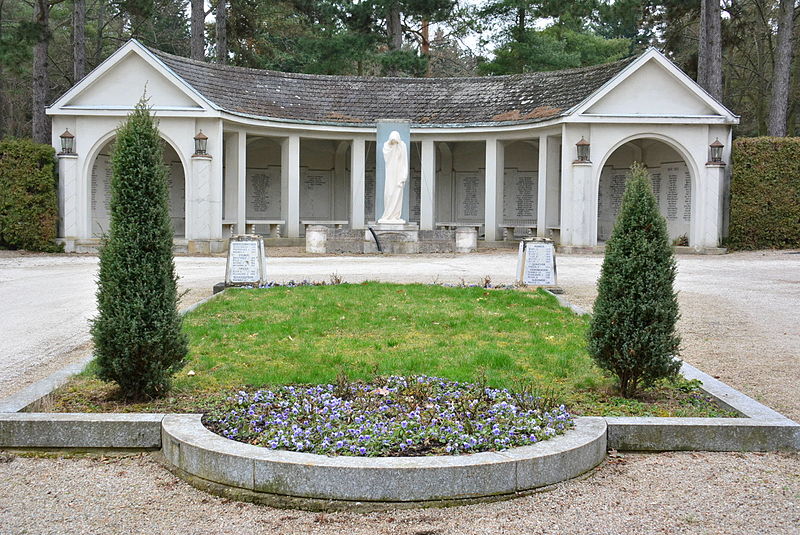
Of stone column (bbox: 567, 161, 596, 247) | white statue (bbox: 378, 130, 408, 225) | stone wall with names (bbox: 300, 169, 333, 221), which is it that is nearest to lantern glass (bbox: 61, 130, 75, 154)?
white statue (bbox: 378, 130, 408, 225)

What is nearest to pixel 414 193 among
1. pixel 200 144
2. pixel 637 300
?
pixel 200 144

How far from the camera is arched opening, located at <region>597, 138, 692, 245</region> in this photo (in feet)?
82.0

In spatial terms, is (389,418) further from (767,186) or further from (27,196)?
(767,186)

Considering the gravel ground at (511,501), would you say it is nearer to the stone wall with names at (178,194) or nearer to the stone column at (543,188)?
the stone column at (543,188)

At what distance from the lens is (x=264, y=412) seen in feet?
17.3

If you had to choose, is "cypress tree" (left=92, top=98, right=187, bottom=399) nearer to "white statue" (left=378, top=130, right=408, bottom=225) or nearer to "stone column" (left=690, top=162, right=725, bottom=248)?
"white statue" (left=378, top=130, right=408, bottom=225)

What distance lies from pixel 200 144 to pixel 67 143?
373 cm

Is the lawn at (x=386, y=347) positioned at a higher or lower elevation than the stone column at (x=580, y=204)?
lower

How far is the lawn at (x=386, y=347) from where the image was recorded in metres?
6.02

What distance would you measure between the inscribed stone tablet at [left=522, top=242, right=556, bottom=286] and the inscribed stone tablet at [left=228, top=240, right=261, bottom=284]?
14.2 ft

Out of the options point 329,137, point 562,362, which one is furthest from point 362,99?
point 562,362

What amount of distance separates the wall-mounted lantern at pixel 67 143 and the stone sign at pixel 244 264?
1202 centimetres

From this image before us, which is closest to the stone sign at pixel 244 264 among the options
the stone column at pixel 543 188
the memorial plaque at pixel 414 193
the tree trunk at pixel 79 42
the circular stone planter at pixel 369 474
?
the circular stone planter at pixel 369 474

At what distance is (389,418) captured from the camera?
5.16 meters
